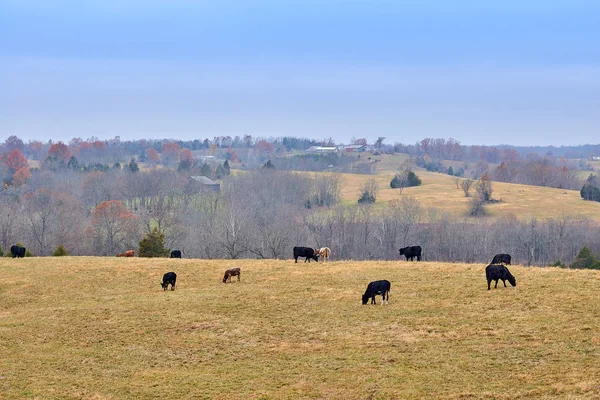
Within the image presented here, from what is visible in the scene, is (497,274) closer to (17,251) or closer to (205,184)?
(17,251)

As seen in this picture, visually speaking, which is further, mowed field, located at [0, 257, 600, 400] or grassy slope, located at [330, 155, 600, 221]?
grassy slope, located at [330, 155, 600, 221]

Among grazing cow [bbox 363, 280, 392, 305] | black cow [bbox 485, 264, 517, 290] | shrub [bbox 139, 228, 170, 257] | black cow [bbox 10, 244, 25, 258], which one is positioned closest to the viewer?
grazing cow [bbox 363, 280, 392, 305]

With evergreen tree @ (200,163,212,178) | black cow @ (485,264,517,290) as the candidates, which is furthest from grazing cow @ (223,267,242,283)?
evergreen tree @ (200,163,212,178)

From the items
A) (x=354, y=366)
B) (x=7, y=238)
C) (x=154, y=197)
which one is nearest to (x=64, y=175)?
(x=154, y=197)

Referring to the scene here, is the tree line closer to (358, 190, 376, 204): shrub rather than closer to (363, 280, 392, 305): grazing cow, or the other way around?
(358, 190, 376, 204): shrub

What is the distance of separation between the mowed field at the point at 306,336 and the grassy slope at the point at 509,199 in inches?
3963

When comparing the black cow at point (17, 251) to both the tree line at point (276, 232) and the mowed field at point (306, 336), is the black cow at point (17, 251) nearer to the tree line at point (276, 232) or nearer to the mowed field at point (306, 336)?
the mowed field at point (306, 336)

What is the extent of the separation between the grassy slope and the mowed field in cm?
10067

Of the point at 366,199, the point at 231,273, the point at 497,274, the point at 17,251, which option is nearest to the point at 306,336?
the point at 497,274

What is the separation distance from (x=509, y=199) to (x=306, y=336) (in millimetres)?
130548

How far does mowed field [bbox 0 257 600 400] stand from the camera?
21.2m

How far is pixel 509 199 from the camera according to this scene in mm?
148625

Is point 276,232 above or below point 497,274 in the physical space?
below

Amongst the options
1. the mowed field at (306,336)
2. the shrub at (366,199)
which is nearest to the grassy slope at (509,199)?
the shrub at (366,199)
